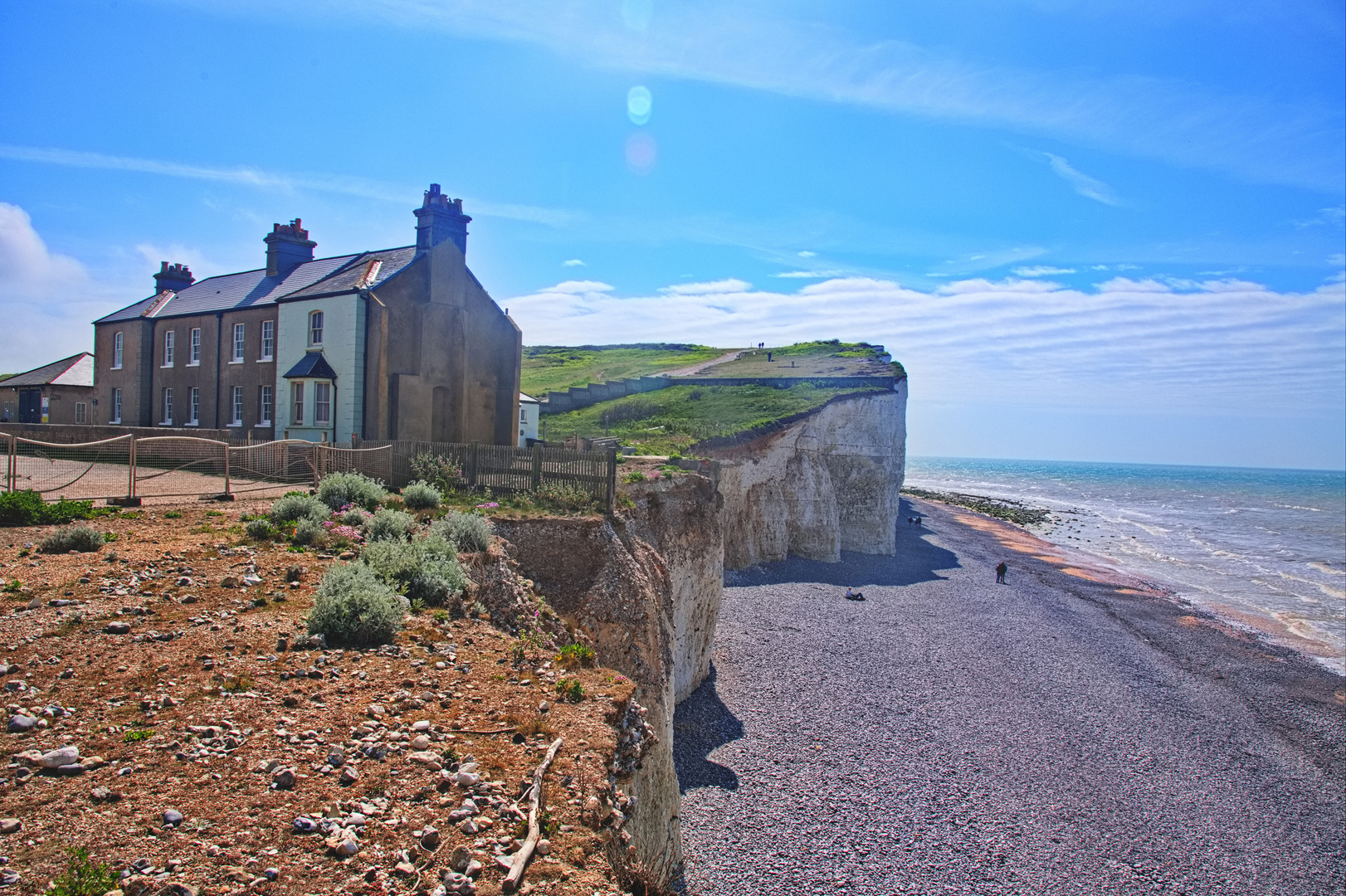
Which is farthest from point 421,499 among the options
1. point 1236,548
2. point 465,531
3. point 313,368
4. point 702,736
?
point 1236,548

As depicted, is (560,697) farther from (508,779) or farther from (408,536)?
(408,536)

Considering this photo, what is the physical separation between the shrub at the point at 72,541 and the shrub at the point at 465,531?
5451mm

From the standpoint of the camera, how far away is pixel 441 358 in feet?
98.1

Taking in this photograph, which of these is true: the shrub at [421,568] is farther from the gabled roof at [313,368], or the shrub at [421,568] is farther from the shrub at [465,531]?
the gabled roof at [313,368]

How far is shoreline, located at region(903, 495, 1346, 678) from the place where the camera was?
1264 inches

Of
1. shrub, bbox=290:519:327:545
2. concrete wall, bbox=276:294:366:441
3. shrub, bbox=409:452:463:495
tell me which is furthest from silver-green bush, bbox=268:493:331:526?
concrete wall, bbox=276:294:366:441

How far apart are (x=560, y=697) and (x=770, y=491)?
103 feet

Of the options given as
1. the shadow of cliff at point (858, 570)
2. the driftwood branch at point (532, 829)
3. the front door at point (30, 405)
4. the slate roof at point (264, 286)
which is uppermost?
the slate roof at point (264, 286)

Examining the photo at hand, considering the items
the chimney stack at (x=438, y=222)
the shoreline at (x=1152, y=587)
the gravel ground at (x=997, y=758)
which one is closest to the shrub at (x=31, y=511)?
the gravel ground at (x=997, y=758)

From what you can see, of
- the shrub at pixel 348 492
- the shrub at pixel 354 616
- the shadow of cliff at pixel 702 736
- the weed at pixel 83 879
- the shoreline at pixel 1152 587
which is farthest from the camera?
the shoreline at pixel 1152 587

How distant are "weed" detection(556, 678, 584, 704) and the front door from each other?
156 ft

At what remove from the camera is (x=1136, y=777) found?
61.4ft

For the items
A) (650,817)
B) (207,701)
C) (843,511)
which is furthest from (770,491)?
(207,701)

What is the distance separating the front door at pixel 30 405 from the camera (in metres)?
40.7
